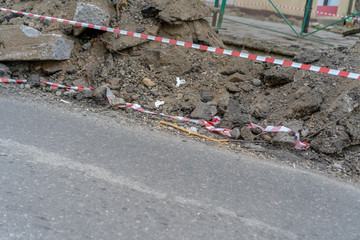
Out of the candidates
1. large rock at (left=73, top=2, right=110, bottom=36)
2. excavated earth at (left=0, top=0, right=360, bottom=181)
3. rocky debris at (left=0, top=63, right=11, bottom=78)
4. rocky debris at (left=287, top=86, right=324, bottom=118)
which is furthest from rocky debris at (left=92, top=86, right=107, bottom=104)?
rocky debris at (left=287, top=86, right=324, bottom=118)

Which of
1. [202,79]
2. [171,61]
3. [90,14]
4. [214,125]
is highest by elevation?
[90,14]

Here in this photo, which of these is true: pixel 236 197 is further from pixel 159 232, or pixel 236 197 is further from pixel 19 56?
pixel 19 56

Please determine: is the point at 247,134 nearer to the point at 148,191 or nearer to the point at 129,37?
the point at 148,191

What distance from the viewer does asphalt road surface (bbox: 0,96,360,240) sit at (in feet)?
9.43

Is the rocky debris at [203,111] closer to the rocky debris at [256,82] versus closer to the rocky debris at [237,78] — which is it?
the rocky debris at [237,78]

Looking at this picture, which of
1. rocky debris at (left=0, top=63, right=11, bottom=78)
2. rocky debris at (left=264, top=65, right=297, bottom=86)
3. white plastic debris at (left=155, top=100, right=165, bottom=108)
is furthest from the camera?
rocky debris at (left=0, top=63, right=11, bottom=78)

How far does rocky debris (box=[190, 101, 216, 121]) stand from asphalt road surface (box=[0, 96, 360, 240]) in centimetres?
97

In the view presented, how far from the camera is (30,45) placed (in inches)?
265

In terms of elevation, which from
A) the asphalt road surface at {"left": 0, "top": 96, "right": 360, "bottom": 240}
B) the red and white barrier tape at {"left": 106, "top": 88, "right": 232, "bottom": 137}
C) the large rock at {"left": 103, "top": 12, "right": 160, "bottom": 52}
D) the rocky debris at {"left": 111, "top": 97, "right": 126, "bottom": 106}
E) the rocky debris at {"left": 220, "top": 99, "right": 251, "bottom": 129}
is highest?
the large rock at {"left": 103, "top": 12, "right": 160, "bottom": 52}

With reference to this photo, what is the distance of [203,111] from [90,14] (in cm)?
326

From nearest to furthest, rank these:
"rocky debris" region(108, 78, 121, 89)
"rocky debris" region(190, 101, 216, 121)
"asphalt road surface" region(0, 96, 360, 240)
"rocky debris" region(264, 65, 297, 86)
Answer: "asphalt road surface" region(0, 96, 360, 240)
"rocky debris" region(190, 101, 216, 121)
"rocky debris" region(264, 65, 297, 86)
"rocky debris" region(108, 78, 121, 89)

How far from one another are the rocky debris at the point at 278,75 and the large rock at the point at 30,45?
3.99 m

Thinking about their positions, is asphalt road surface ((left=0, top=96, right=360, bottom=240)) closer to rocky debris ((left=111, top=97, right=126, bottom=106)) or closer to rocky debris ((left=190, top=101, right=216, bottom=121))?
rocky debris ((left=190, top=101, right=216, bottom=121))

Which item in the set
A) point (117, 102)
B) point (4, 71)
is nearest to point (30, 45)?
point (4, 71)
